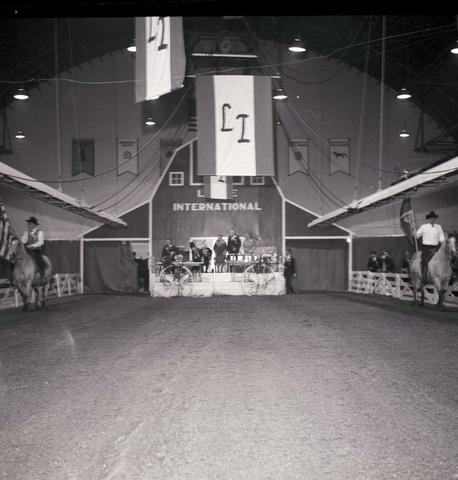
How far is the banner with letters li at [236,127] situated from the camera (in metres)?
13.3

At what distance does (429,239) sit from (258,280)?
31.4 feet

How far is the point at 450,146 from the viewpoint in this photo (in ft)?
102

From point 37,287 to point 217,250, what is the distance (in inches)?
525

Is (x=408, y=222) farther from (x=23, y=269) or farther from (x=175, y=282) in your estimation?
(x=23, y=269)

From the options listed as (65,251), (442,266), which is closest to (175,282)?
(65,251)

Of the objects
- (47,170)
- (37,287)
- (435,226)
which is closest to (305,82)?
(47,170)

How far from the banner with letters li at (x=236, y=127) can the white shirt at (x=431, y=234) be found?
4.40 m

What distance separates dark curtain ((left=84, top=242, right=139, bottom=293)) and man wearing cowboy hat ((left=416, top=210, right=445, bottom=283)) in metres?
18.0

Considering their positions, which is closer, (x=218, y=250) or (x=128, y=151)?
(x=218, y=250)

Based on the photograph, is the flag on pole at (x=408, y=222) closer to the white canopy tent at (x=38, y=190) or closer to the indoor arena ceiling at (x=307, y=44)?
the indoor arena ceiling at (x=307, y=44)

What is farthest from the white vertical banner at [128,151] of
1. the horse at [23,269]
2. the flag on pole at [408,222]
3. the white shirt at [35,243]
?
the horse at [23,269]

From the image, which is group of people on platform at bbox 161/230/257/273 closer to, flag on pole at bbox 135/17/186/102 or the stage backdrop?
the stage backdrop

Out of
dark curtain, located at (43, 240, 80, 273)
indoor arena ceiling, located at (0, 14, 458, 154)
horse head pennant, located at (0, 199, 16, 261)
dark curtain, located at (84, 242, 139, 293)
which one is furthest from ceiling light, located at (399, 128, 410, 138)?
horse head pennant, located at (0, 199, 16, 261)

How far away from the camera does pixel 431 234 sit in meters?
14.8
